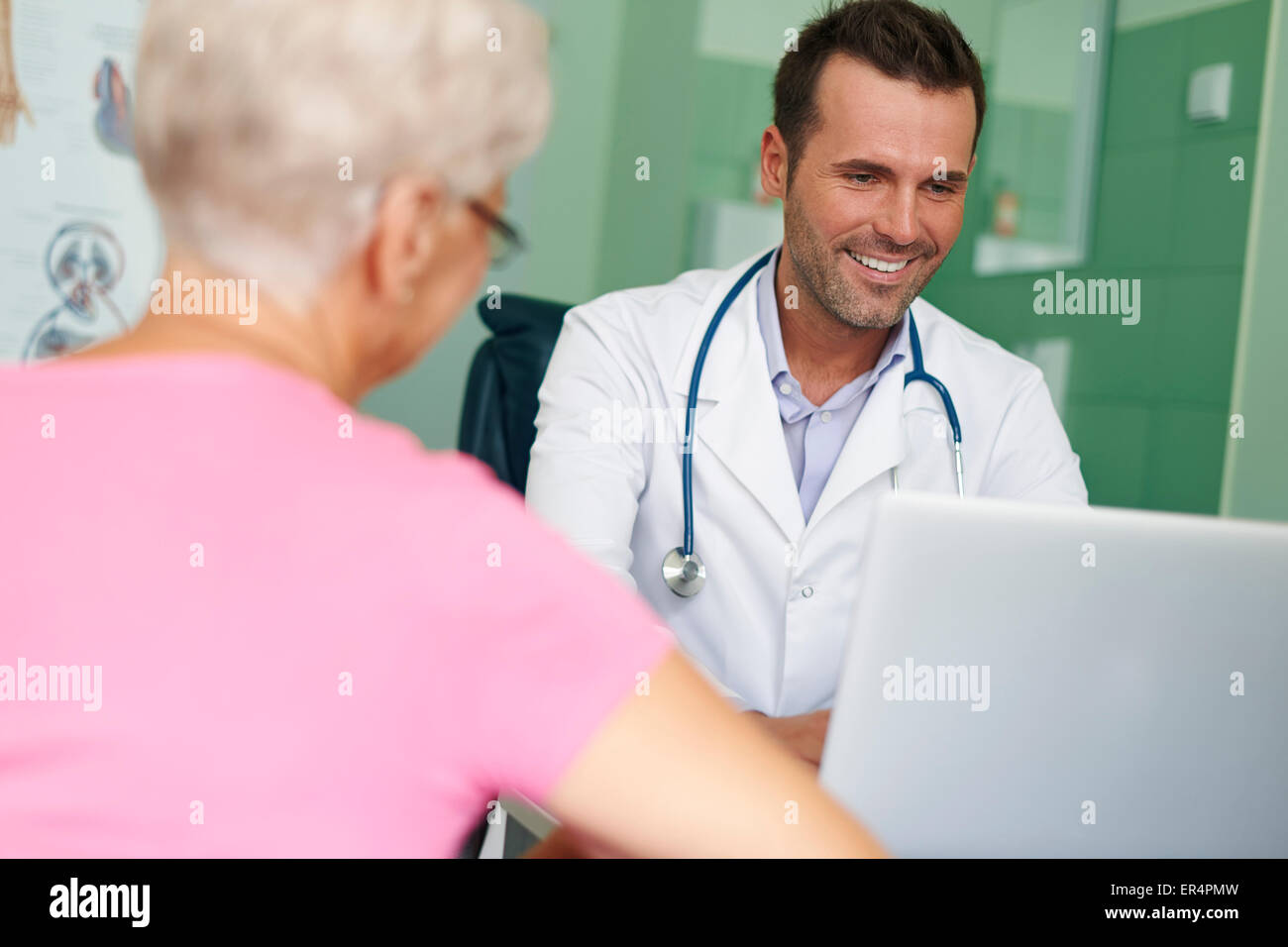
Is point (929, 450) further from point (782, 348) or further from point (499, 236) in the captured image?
point (499, 236)

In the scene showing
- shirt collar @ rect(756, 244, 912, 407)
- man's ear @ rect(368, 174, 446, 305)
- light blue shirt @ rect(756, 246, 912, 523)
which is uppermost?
man's ear @ rect(368, 174, 446, 305)

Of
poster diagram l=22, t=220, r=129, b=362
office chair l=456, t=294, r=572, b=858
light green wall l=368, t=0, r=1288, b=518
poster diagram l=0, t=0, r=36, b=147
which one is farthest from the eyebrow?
poster diagram l=0, t=0, r=36, b=147

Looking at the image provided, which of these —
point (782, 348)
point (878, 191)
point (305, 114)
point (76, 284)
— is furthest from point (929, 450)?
point (76, 284)

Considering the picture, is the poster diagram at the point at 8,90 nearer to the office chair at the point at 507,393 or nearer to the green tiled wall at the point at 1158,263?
the office chair at the point at 507,393

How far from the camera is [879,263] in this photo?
1.62m

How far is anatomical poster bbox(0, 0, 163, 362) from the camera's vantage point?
250cm

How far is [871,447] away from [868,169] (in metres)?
0.38

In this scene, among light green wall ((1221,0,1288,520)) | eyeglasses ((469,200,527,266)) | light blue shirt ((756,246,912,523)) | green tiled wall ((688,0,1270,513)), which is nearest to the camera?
eyeglasses ((469,200,527,266))

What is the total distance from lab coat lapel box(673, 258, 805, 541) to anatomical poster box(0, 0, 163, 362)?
1.48 metres

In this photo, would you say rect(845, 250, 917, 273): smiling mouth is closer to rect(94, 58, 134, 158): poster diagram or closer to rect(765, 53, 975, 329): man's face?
rect(765, 53, 975, 329): man's face
